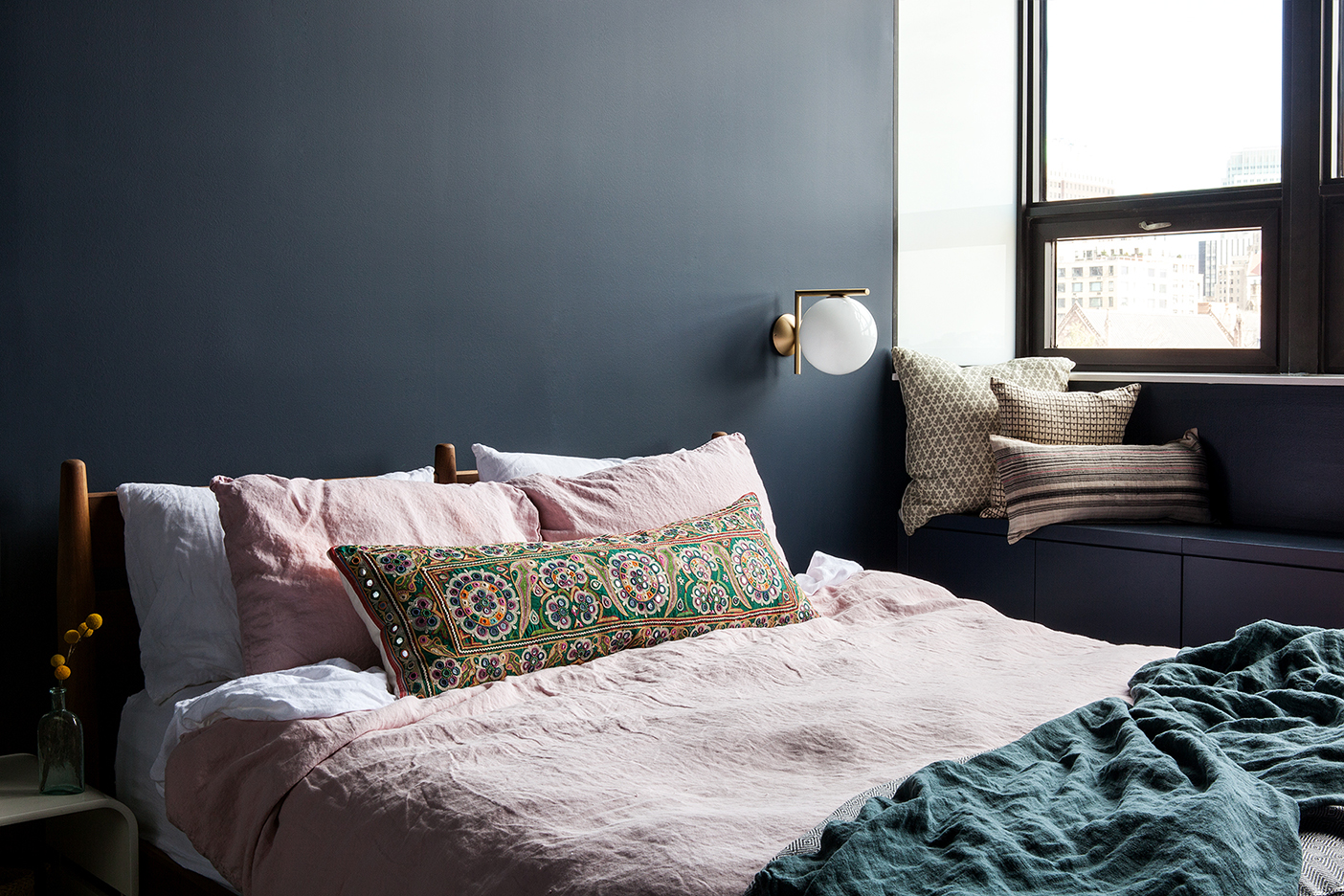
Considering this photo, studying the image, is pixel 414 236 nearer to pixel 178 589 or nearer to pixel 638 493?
pixel 638 493

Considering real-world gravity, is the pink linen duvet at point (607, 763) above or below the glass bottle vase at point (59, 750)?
above

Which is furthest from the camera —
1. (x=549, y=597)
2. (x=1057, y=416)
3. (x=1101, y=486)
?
(x=1057, y=416)

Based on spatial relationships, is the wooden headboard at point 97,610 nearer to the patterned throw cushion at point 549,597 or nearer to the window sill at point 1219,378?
the patterned throw cushion at point 549,597

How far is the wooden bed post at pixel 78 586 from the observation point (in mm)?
1843

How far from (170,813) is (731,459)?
4.47ft

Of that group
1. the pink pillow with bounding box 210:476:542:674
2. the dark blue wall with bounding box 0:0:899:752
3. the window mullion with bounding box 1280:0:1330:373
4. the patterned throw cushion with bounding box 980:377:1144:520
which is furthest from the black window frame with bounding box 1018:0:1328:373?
the pink pillow with bounding box 210:476:542:674

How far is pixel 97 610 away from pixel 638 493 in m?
1.01

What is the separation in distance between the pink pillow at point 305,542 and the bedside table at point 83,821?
12.0 inches

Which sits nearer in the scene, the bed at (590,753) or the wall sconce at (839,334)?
the bed at (590,753)

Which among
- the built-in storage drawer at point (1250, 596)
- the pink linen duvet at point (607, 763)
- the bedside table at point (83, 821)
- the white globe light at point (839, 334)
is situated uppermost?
the white globe light at point (839, 334)

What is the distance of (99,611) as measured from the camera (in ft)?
6.25

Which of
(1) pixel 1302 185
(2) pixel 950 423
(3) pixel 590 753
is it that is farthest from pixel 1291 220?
(3) pixel 590 753

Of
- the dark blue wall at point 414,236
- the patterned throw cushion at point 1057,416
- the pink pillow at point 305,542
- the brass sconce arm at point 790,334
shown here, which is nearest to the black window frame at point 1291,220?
the patterned throw cushion at point 1057,416

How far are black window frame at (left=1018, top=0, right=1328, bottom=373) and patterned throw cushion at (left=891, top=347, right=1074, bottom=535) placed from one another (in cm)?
42
